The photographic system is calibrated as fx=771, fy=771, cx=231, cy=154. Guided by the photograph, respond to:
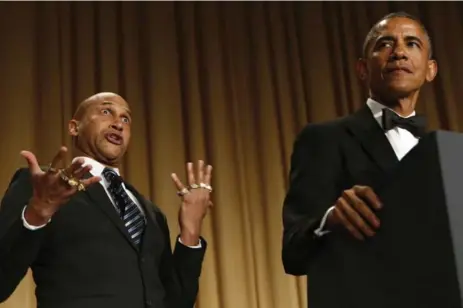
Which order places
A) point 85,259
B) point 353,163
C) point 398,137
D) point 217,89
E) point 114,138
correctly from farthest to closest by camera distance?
1. point 217,89
2. point 114,138
3. point 85,259
4. point 398,137
5. point 353,163

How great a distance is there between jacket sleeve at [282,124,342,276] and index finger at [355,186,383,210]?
0.20m

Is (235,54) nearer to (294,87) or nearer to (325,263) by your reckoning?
(294,87)

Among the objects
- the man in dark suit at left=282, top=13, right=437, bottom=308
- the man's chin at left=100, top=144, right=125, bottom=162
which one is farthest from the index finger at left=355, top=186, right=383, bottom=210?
the man's chin at left=100, top=144, right=125, bottom=162

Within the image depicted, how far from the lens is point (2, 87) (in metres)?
3.34

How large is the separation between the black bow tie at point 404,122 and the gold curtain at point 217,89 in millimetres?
1819

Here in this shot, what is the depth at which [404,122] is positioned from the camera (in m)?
1.43

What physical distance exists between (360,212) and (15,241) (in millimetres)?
793

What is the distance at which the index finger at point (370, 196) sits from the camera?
1016 mm

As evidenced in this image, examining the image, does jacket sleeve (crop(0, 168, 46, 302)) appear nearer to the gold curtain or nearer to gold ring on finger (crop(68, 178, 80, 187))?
gold ring on finger (crop(68, 178, 80, 187))

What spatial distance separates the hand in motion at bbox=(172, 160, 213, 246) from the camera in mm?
1896

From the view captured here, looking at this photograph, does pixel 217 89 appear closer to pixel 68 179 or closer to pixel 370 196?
pixel 68 179

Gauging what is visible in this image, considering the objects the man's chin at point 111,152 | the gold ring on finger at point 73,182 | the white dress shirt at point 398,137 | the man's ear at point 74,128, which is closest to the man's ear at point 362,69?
the white dress shirt at point 398,137

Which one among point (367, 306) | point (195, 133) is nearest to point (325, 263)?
point (367, 306)

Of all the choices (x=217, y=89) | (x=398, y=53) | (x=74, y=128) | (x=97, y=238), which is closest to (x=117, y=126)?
(x=74, y=128)
